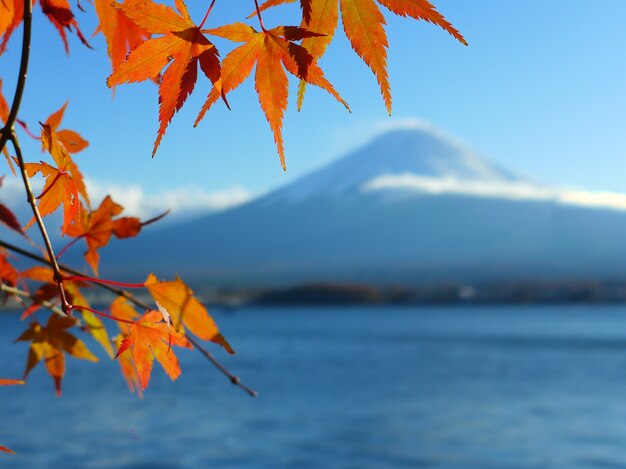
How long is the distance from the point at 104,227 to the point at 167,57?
12.9 inches

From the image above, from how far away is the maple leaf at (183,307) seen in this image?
1.12 ft

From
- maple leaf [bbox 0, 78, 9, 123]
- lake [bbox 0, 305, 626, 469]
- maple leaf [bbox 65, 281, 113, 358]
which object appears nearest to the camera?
maple leaf [bbox 0, 78, 9, 123]

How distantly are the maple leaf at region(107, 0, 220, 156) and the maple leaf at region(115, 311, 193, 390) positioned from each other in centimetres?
10

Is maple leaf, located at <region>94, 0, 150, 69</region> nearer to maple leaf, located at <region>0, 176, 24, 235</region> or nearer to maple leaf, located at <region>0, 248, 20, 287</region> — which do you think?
maple leaf, located at <region>0, 176, 24, 235</region>

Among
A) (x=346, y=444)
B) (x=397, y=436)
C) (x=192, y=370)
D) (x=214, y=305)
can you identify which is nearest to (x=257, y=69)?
(x=346, y=444)

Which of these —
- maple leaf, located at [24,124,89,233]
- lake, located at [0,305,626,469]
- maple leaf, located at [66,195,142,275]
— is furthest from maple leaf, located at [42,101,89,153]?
lake, located at [0,305,626,469]

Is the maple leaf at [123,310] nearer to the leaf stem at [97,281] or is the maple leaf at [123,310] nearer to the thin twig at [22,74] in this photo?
the leaf stem at [97,281]

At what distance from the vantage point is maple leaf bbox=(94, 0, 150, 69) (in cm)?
40

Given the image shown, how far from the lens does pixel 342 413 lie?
15.7m

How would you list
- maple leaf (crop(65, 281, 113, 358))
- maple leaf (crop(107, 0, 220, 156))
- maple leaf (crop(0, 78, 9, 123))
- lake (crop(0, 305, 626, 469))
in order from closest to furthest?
maple leaf (crop(107, 0, 220, 156)) → maple leaf (crop(0, 78, 9, 123)) → maple leaf (crop(65, 281, 113, 358)) → lake (crop(0, 305, 626, 469))

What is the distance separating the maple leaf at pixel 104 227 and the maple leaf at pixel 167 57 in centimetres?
31

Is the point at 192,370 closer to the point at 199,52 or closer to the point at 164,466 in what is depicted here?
the point at 164,466

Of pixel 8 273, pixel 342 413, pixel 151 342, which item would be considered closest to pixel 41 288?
pixel 8 273

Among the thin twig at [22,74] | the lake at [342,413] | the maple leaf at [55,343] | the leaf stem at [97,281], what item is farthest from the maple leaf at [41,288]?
the lake at [342,413]
